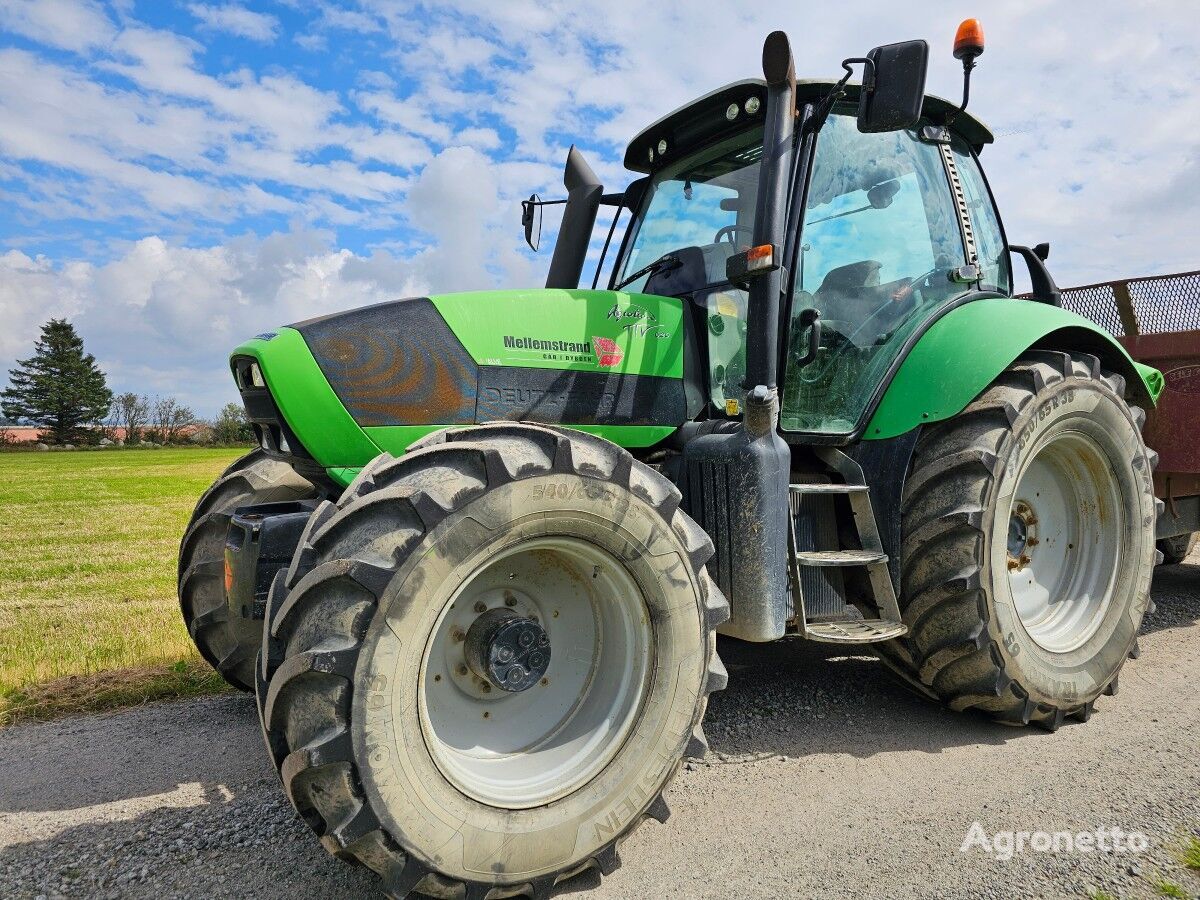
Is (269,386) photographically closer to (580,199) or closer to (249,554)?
(249,554)

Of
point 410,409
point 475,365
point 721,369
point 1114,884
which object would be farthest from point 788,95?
point 1114,884


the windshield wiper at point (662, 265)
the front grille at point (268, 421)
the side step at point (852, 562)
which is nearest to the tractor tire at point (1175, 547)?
the side step at point (852, 562)

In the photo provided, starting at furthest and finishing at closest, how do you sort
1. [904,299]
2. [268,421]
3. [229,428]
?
1. [229,428]
2. [904,299]
3. [268,421]

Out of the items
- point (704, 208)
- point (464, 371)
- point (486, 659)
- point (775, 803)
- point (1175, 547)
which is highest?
point (704, 208)

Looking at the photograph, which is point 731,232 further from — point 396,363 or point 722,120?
point 396,363

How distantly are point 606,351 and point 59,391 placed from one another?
75.3m

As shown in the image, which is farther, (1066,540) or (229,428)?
(229,428)

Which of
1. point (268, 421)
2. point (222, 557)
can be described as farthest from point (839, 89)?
point (222, 557)

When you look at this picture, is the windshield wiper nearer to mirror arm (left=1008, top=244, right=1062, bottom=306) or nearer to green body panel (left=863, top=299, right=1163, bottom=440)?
green body panel (left=863, top=299, right=1163, bottom=440)

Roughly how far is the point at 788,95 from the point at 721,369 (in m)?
1.12

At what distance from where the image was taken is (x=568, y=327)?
338cm

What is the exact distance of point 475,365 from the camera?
3.19 meters

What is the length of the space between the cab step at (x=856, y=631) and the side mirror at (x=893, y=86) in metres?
1.86

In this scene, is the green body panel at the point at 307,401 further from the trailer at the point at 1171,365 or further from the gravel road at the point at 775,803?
the trailer at the point at 1171,365
